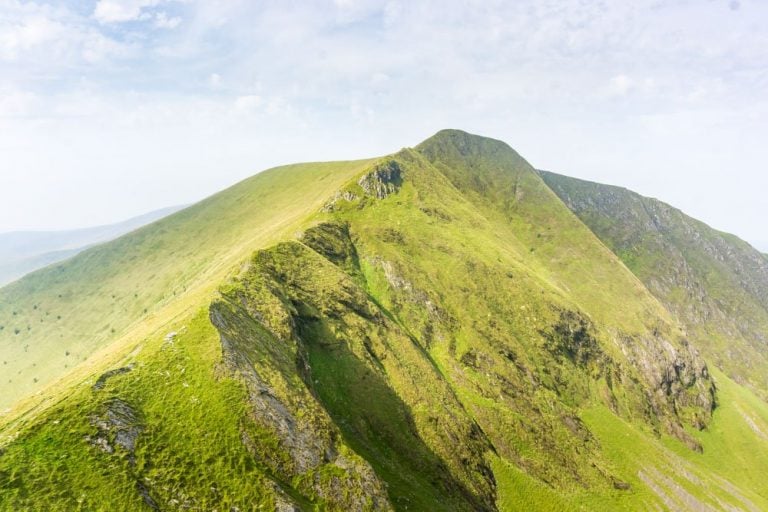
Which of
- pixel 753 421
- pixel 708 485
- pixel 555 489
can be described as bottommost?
pixel 753 421

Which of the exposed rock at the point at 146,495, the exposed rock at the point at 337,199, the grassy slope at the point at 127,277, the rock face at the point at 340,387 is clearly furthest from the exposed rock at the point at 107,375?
the exposed rock at the point at 337,199

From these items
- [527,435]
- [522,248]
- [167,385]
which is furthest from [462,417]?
[522,248]

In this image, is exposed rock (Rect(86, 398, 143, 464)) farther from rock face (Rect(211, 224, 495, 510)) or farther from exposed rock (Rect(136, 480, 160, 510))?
rock face (Rect(211, 224, 495, 510))

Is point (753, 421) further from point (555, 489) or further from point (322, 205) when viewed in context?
point (322, 205)

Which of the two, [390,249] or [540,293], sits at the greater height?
[390,249]

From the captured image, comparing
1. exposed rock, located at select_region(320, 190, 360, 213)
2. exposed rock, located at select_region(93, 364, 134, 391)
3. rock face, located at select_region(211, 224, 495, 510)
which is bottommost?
rock face, located at select_region(211, 224, 495, 510)

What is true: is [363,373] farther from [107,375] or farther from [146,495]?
[146,495]

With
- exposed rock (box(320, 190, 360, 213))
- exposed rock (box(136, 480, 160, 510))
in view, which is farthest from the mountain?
exposed rock (box(320, 190, 360, 213))
